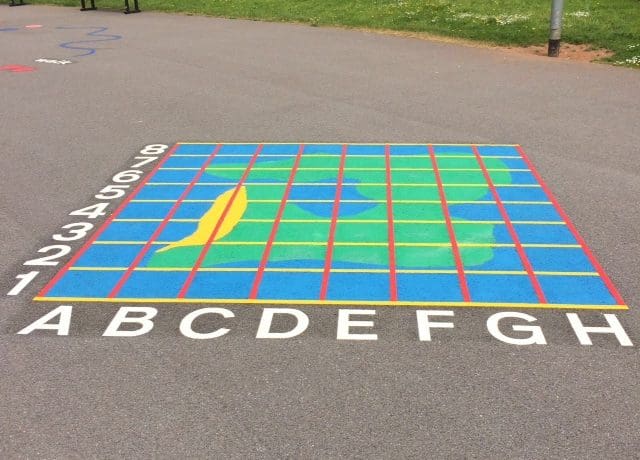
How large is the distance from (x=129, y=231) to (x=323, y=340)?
3488 millimetres

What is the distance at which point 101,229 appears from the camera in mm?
8445

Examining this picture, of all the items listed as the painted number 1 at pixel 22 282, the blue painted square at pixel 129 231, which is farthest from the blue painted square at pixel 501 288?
the painted number 1 at pixel 22 282

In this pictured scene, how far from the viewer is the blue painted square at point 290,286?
6.77m

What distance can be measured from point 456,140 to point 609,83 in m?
5.16

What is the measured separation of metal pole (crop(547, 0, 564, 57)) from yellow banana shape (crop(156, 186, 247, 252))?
1020 centimetres

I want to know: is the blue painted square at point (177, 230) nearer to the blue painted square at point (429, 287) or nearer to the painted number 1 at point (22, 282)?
the painted number 1 at point (22, 282)

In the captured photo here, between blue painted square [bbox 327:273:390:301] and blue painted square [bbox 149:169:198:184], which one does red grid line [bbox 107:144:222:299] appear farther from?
blue painted square [bbox 327:273:390:301]

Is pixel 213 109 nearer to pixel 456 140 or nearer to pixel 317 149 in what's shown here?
pixel 317 149

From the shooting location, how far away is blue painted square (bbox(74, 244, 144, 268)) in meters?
7.57

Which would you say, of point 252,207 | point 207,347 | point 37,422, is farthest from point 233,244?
point 37,422

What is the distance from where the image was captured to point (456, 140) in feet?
37.4

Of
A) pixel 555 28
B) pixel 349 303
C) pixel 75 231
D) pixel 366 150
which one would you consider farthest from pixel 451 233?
pixel 555 28

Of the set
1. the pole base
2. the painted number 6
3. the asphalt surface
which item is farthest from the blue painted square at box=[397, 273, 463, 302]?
the pole base

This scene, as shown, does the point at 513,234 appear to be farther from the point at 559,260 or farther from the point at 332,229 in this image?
the point at 332,229
